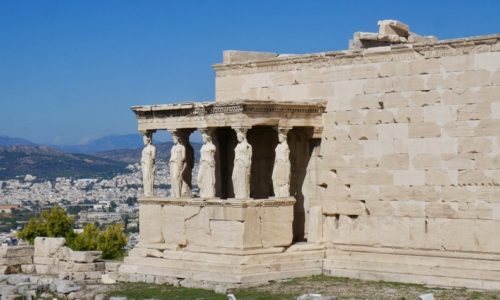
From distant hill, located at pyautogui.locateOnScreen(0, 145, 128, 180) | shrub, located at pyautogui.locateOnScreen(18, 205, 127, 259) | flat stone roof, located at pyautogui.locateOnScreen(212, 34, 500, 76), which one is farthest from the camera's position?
distant hill, located at pyautogui.locateOnScreen(0, 145, 128, 180)

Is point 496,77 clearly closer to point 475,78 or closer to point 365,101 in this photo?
point 475,78

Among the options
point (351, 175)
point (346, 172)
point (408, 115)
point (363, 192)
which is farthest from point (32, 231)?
point (408, 115)

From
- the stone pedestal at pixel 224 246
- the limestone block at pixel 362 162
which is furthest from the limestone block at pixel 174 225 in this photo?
the limestone block at pixel 362 162

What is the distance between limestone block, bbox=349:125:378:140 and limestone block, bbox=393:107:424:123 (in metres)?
0.58

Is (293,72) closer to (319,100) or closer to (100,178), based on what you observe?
(319,100)

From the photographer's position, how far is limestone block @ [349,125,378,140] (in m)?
23.0

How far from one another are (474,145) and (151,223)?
724 cm

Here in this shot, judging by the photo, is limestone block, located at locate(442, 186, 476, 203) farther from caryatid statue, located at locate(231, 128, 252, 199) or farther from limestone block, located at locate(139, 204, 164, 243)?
limestone block, located at locate(139, 204, 164, 243)

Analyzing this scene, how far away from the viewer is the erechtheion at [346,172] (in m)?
21.5

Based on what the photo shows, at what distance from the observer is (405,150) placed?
22.5 m

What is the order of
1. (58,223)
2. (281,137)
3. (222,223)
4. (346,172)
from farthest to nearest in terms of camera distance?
(58,223)
(281,137)
(346,172)
(222,223)

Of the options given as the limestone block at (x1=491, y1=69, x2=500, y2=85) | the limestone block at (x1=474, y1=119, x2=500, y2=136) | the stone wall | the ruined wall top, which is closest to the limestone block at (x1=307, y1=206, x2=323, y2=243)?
the stone wall

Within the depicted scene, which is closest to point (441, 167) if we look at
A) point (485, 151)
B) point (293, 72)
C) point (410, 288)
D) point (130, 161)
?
point (485, 151)

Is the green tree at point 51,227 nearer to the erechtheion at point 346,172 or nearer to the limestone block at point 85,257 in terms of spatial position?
the limestone block at point 85,257
